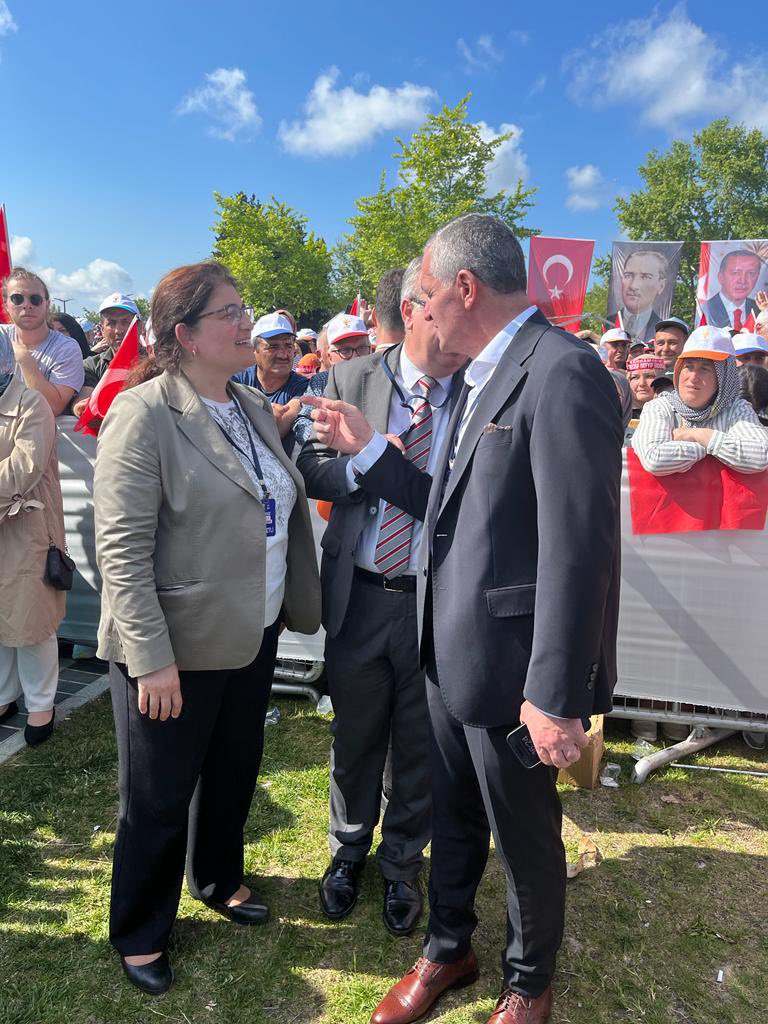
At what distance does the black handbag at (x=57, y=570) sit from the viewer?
11.8 ft

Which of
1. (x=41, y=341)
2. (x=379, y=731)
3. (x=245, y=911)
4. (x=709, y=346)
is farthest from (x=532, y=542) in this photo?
(x=41, y=341)

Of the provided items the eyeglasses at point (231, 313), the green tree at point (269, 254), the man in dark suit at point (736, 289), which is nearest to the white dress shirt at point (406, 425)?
the eyeglasses at point (231, 313)

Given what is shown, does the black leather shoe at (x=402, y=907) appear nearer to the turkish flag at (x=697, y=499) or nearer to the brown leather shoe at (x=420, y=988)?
the brown leather shoe at (x=420, y=988)

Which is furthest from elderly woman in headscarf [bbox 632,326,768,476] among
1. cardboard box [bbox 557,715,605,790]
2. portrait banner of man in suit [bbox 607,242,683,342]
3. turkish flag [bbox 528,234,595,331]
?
portrait banner of man in suit [bbox 607,242,683,342]

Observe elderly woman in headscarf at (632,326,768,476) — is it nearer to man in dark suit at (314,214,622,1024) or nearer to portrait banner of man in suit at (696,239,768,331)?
man in dark suit at (314,214,622,1024)

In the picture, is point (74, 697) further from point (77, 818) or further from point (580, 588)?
point (580, 588)

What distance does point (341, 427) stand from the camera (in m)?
2.30

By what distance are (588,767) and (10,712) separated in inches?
125

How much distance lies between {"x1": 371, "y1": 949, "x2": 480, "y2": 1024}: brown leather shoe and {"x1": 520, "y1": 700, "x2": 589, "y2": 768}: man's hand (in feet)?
3.31

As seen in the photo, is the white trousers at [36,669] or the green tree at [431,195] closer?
the white trousers at [36,669]

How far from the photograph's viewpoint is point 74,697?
13.8ft

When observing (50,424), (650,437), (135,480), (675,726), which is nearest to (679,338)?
(650,437)

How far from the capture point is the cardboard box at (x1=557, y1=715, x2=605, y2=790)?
3.30 metres

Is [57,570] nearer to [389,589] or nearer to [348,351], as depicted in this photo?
[389,589]
